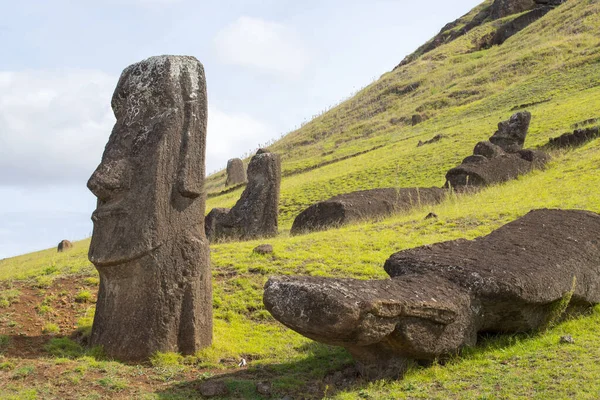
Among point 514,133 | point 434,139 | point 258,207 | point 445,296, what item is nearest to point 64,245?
point 258,207

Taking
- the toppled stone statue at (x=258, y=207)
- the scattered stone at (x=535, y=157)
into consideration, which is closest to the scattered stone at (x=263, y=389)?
the toppled stone statue at (x=258, y=207)

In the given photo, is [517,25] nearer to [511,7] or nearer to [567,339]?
[511,7]

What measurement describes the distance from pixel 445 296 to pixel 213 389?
9.50ft

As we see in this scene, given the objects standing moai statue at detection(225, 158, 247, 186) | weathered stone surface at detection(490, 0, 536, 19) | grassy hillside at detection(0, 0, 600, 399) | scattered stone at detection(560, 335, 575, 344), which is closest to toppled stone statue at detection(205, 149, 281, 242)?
grassy hillside at detection(0, 0, 600, 399)

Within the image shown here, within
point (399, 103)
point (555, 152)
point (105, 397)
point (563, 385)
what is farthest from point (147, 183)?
point (399, 103)

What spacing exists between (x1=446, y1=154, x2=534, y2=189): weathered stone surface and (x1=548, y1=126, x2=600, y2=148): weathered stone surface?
13.3 feet

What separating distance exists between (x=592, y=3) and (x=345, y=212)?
185ft

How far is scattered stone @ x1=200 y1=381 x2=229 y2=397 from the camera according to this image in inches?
325

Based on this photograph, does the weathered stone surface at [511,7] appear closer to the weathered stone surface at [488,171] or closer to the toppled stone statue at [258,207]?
the weathered stone surface at [488,171]

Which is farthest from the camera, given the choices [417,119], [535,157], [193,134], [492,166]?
[417,119]

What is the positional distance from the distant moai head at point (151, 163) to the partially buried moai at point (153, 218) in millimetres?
14

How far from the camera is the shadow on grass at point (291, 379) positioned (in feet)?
27.3

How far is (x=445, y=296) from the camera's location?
845cm

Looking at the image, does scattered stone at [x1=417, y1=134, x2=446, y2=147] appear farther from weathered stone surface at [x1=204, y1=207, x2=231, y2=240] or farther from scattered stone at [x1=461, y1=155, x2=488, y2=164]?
weathered stone surface at [x1=204, y1=207, x2=231, y2=240]
